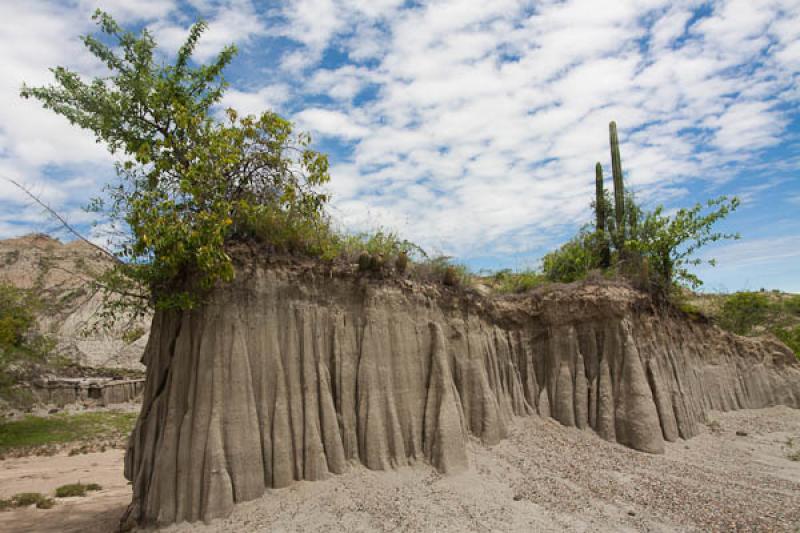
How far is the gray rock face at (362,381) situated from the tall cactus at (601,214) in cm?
518

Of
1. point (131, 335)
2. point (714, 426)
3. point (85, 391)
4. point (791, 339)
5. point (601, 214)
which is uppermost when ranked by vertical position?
point (601, 214)

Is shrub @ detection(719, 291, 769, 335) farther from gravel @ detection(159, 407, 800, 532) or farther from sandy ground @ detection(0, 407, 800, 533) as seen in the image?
gravel @ detection(159, 407, 800, 532)

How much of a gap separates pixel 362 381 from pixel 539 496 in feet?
14.8

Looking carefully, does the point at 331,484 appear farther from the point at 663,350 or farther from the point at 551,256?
the point at 551,256

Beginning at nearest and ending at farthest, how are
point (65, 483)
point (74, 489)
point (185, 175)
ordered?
point (185, 175) < point (74, 489) < point (65, 483)

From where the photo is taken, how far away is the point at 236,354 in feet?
32.8

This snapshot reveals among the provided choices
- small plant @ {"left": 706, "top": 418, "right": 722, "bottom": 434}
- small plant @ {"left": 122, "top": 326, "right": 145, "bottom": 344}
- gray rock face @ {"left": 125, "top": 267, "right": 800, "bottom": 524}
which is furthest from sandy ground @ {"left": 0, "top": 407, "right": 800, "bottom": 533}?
small plant @ {"left": 122, "top": 326, "right": 145, "bottom": 344}

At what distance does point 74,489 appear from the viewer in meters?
16.2

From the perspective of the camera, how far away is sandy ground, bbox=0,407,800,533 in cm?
928

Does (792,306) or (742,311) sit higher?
(792,306)

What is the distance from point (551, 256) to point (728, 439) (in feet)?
30.9

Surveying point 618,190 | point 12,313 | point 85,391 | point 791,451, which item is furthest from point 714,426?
point 85,391

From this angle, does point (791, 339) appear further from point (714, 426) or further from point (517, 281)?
point (517, 281)

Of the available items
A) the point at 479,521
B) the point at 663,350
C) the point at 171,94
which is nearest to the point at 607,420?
the point at 663,350
